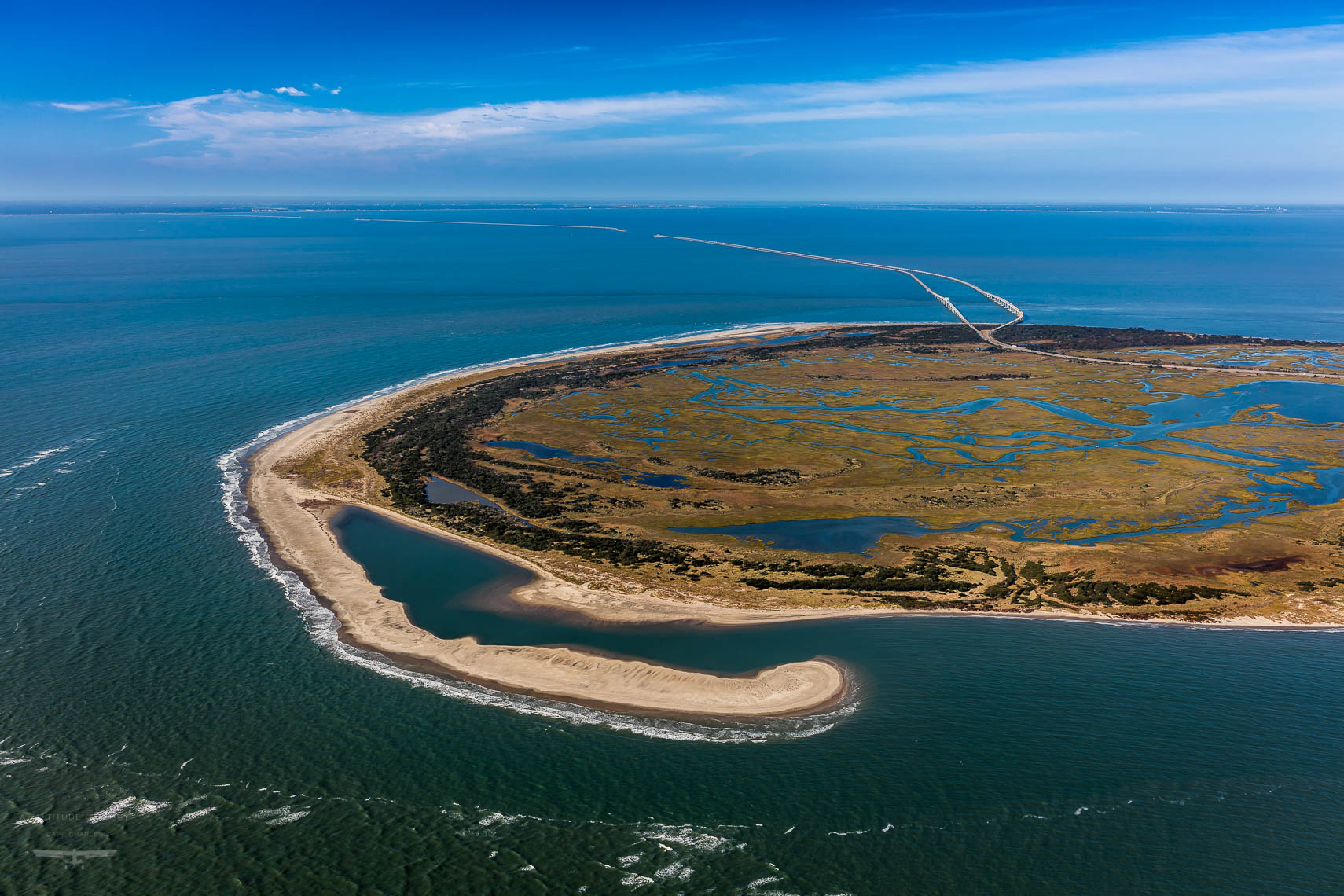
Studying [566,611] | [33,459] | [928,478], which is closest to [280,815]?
[566,611]

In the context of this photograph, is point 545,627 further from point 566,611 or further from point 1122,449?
point 1122,449

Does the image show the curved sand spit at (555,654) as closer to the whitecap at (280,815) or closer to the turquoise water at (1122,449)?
the whitecap at (280,815)

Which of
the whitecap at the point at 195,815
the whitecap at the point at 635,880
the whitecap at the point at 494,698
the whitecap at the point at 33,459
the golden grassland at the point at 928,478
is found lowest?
the whitecap at the point at 635,880

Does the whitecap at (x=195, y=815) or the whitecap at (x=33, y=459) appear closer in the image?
the whitecap at (x=195, y=815)

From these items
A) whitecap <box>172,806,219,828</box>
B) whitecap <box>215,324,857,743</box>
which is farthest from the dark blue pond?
whitecap <box>172,806,219,828</box>

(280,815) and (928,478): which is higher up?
(928,478)

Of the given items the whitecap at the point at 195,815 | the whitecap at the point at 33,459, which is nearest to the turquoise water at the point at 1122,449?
the whitecap at the point at 195,815
